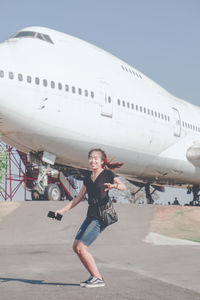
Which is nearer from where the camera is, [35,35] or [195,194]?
[35,35]

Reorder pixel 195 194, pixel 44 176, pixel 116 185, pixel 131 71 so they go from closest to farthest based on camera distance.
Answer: pixel 116 185 → pixel 44 176 → pixel 131 71 → pixel 195 194

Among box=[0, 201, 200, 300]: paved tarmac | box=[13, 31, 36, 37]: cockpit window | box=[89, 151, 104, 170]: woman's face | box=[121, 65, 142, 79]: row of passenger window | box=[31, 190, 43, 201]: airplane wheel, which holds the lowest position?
box=[0, 201, 200, 300]: paved tarmac

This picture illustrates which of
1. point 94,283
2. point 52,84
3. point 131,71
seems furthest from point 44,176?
point 94,283

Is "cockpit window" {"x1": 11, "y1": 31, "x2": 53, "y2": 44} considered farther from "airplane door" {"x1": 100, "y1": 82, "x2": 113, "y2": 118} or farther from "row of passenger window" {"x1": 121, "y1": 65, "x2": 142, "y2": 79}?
"row of passenger window" {"x1": 121, "y1": 65, "x2": 142, "y2": 79}

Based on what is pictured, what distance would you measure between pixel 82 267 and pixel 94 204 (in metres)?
2.31

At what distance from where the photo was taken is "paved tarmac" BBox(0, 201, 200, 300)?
19.8 feet

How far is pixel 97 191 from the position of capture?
257 inches

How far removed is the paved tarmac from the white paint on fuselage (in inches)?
98.5

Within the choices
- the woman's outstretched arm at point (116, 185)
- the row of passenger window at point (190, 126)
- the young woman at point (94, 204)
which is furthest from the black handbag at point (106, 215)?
the row of passenger window at point (190, 126)

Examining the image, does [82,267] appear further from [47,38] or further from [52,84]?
[47,38]

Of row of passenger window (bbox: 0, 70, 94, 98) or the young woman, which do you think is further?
row of passenger window (bbox: 0, 70, 94, 98)

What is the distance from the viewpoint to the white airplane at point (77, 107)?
1538 cm

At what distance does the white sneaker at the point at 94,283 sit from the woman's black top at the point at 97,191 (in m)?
0.86

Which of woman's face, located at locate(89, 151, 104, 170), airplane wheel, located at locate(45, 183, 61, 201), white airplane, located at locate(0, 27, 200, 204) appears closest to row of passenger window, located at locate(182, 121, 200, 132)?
white airplane, located at locate(0, 27, 200, 204)
